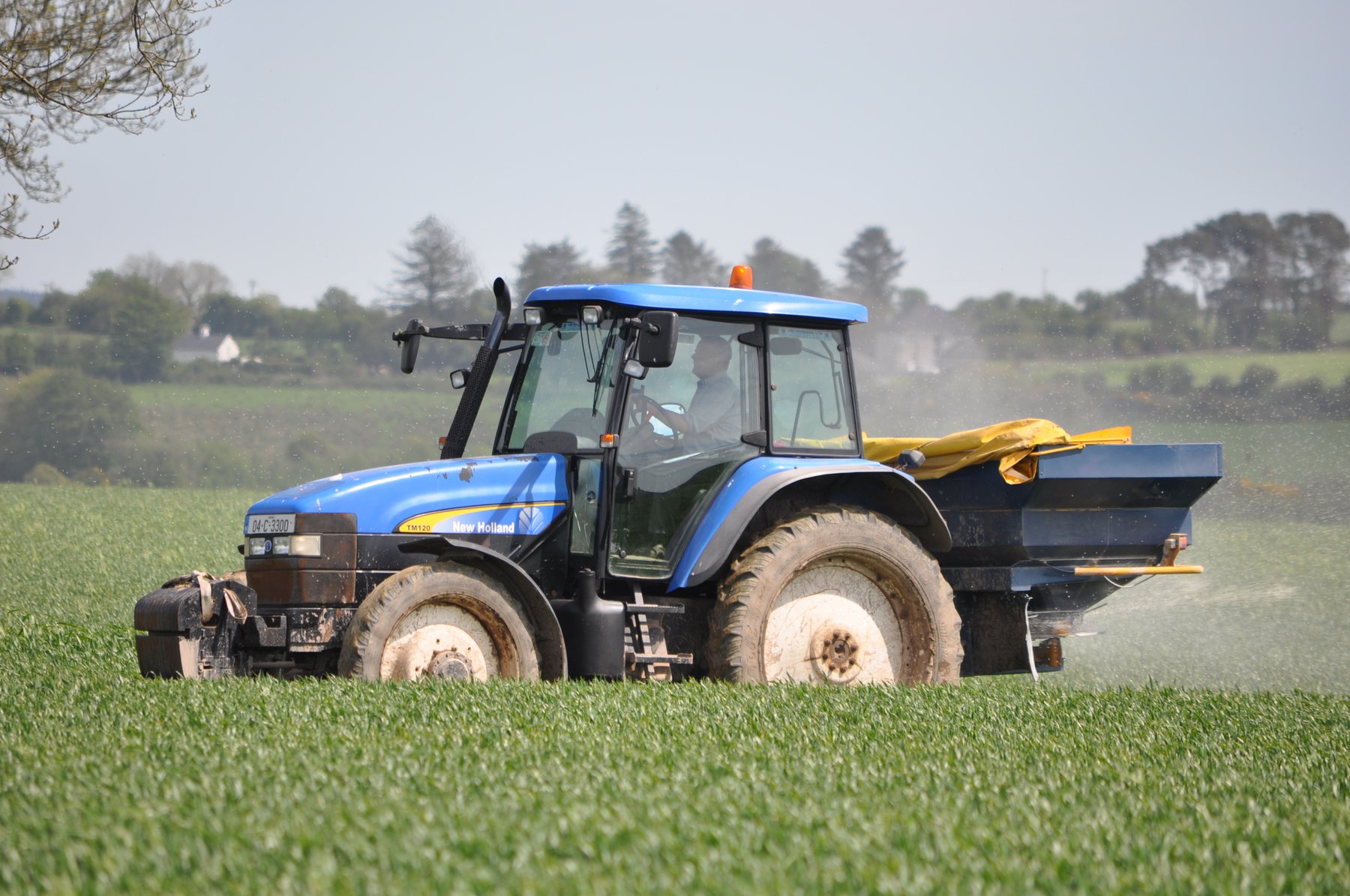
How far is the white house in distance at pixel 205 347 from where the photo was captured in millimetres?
40688

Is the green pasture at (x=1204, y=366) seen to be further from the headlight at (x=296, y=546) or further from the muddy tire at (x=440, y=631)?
the headlight at (x=296, y=546)

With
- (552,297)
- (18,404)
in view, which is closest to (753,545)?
(552,297)

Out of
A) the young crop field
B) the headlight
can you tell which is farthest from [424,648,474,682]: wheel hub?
the headlight

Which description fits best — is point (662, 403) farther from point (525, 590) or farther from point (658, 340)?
point (525, 590)

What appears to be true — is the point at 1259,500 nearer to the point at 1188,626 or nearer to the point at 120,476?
the point at 1188,626

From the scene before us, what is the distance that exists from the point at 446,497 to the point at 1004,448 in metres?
3.09

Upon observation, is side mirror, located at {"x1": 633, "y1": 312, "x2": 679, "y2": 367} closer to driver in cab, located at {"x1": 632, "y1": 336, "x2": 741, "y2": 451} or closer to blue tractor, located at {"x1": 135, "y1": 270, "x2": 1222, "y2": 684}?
blue tractor, located at {"x1": 135, "y1": 270, "x2": 1222, "y2": 684}

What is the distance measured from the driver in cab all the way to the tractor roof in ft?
0.66

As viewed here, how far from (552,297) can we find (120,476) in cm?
3210

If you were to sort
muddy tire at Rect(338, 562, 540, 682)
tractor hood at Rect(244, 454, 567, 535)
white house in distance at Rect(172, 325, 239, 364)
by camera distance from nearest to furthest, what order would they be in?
muddy tire at Rect(338, 562, 540, 682) → tractor hood at Rect(244, 454, 567, 535) → white house in distance at Rect(172, 325, 239, 364)

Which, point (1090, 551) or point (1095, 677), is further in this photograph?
point (1095, 677)

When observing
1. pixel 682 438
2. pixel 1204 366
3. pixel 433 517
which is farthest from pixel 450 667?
pixel 1204 366

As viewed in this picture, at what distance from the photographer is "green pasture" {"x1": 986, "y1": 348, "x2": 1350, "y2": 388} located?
33188 millimetres

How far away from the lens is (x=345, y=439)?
123 feet
